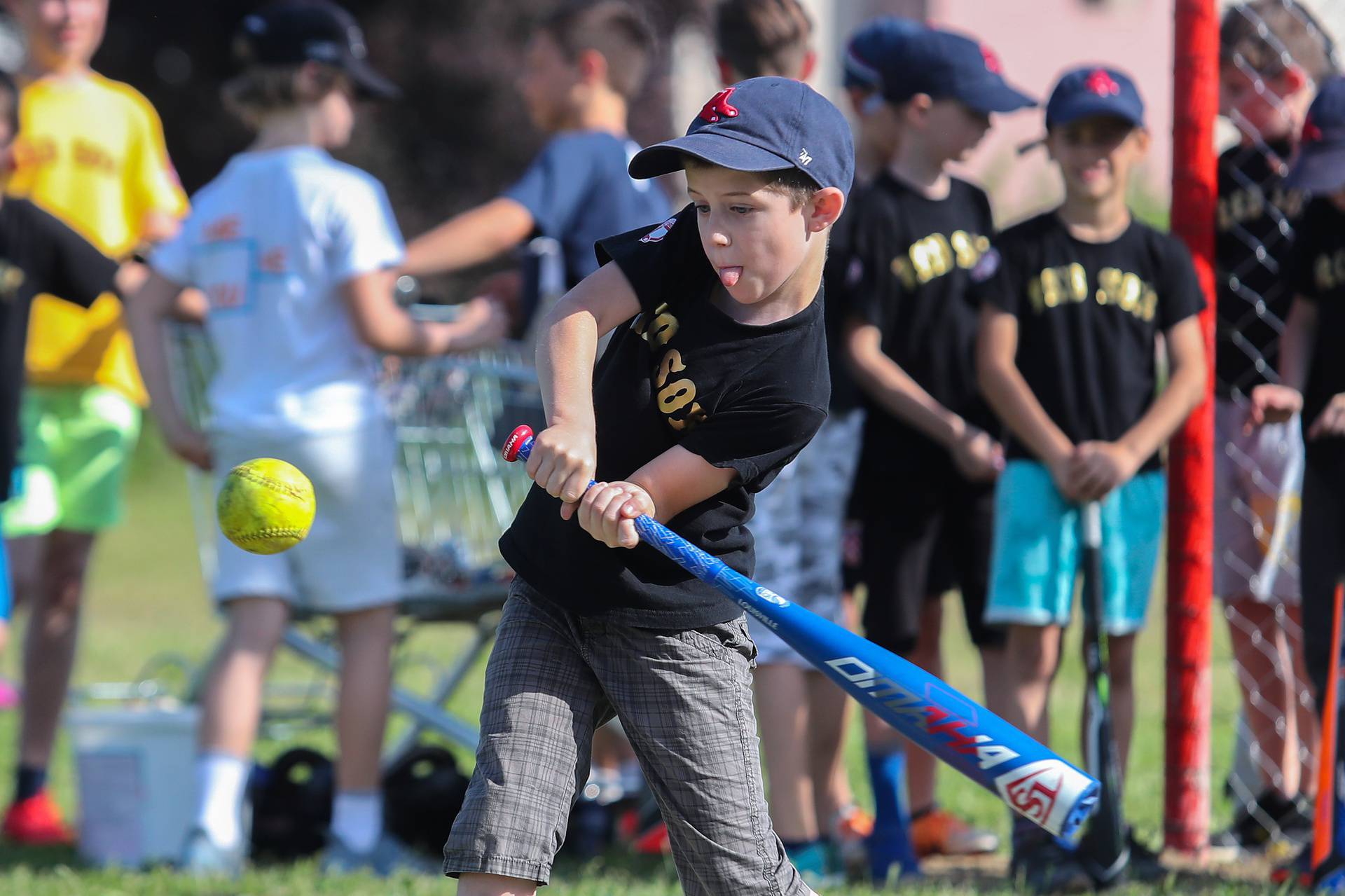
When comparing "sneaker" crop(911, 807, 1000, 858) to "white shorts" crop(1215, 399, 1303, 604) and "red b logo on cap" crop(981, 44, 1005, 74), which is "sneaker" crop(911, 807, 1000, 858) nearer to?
"white shorts" crop(1215, 399, 1303, 604)

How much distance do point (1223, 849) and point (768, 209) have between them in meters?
2.61

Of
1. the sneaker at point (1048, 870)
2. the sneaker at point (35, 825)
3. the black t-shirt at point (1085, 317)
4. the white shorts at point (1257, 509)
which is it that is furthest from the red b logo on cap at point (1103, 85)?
the sneaker at point (35, 825)

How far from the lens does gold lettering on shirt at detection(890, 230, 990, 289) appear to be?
4.26 meters

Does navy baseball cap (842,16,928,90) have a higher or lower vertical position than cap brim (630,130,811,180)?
higher

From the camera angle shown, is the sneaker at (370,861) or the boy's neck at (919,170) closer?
the sneaker at (370,861)

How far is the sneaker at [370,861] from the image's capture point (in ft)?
13.7

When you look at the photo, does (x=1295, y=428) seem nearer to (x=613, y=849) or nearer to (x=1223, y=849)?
(x=1223, y=849)

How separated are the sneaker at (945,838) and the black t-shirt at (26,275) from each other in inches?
104

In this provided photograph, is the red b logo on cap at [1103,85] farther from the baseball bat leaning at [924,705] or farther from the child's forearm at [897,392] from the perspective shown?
the baseball bat leaning at [924,705]

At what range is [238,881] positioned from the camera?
13.0 ft

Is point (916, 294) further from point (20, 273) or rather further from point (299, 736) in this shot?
point (299, 736)

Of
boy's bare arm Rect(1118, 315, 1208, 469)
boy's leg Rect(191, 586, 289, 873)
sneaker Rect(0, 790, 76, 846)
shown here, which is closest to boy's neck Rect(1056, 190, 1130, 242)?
boy's bare arm Rect(1118, 315, 1208, 469)

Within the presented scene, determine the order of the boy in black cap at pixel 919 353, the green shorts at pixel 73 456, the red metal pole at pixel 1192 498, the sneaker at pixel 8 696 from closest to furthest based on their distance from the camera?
the boy in black cap at pixel 919 353
the red metal pole at pixel 1192 498
the green shorts at pixel 73 456
the sneaker at pixel 8 696

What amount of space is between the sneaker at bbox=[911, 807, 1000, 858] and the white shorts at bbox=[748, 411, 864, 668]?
2.13ft
